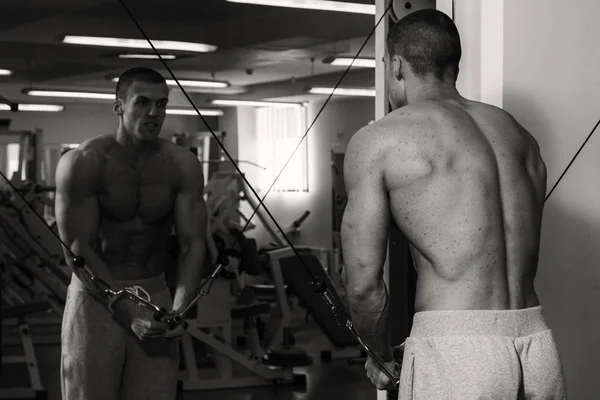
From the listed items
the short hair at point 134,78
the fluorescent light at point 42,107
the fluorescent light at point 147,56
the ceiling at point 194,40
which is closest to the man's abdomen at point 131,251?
the short hair at point 134,78

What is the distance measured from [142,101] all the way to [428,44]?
5.29ft

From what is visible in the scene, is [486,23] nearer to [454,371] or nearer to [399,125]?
[399,125]

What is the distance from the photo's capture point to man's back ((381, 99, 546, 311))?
171 centimetres

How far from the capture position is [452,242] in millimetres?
1714

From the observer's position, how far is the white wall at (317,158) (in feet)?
28.3

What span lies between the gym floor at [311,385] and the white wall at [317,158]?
5.76 ft

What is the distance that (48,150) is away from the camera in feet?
26.4

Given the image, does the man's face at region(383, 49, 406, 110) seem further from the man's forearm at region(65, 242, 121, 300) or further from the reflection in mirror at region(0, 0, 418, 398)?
the reflection in mirror at region(0, 0, 418, 398)

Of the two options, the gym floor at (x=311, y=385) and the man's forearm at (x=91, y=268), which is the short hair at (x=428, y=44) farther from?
the gym floor at (x=311, y=385)

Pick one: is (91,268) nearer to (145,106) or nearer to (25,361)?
(145,106)

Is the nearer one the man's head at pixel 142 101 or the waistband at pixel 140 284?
the waistband at pixel 140 284

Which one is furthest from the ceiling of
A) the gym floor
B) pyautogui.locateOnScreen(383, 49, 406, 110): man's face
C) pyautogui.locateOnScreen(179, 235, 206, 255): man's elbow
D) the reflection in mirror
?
pyautogui.locateOnScreen(383, 49, 406, 110): man's face

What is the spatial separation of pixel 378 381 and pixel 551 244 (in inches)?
29.8

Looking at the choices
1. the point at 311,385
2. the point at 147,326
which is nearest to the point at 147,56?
the point at 311,385
